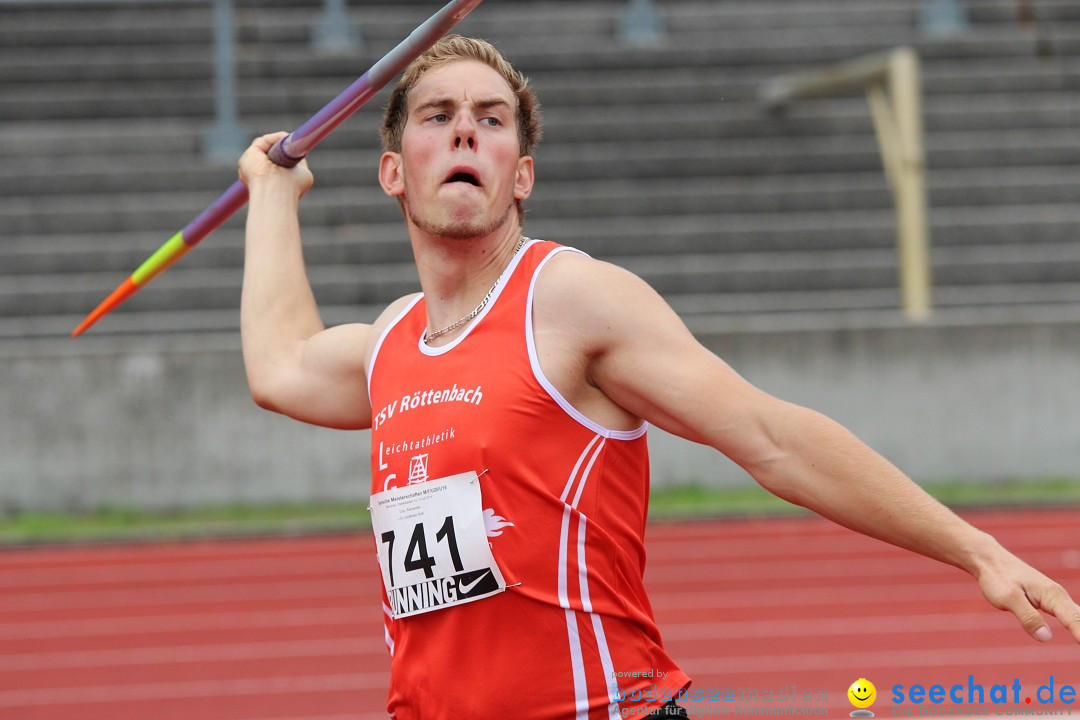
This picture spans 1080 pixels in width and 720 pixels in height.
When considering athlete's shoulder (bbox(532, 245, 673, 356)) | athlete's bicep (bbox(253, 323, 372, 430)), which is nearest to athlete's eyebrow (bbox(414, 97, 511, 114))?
athlete's shoulder (bbox(532, 245, 673, 356))

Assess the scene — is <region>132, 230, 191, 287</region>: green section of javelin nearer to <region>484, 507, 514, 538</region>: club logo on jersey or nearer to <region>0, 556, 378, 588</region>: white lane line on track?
<region>484, 507, 514, 538</region>: club logo on jersey

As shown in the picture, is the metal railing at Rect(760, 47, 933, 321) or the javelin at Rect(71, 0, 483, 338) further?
the metal railing at Rect(760, 47, 933, 321)

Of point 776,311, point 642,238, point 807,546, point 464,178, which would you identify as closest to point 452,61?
point 464,178

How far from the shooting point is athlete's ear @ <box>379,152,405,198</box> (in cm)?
265

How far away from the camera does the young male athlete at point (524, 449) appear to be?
2.25 m

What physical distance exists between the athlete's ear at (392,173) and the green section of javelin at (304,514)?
720cm

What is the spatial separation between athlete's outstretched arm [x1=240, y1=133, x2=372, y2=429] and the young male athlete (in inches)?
10.5

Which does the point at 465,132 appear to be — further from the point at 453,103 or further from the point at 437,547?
the point at 437,547

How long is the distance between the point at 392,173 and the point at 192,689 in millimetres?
4311

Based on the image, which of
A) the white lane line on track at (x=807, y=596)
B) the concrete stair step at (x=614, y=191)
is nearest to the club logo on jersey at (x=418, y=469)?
the white lane line on track at (x=807, y=596)

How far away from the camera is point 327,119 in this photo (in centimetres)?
297

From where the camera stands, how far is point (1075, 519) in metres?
Result: 9.53

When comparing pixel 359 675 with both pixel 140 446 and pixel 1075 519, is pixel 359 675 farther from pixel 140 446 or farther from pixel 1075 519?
pixel 1075 519

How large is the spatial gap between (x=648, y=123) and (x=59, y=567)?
7473 millimetres
